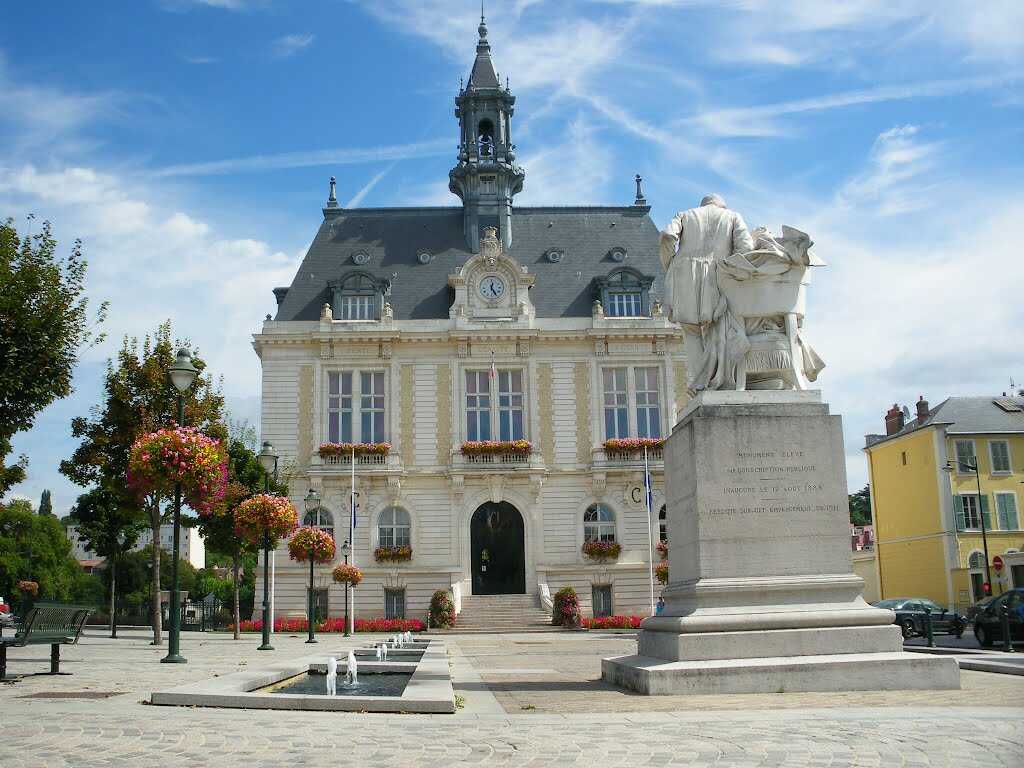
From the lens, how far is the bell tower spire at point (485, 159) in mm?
48000

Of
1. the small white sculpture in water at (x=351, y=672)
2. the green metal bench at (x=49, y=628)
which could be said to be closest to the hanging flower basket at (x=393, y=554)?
the green metal bench at (x=49, y=628)

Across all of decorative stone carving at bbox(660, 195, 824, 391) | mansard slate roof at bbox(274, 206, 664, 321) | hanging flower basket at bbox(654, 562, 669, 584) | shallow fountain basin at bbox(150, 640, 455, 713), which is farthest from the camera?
mansard slate roof at bbox(274, 206, 664, 321)

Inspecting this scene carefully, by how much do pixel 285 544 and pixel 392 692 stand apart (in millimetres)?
31615

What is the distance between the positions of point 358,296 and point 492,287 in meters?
6.00

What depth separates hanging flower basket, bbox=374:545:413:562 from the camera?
41.7 m

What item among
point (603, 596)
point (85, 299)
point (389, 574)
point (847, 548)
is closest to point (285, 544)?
point (389, 574)

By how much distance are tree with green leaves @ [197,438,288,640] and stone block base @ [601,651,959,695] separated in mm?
23840

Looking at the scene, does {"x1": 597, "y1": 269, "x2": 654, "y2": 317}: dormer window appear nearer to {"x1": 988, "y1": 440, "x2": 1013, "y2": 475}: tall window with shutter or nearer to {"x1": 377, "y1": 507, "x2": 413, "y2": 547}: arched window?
{"x1": 377, "y1": 507, "x2": 413, "y2": 547}: arched window

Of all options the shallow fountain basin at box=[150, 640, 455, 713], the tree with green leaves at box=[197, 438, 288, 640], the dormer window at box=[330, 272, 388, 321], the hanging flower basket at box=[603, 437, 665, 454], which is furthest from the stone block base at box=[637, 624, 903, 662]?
the dormer window at box=[330, 272, 388, 321]

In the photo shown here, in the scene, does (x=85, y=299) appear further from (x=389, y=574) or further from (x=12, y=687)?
(x=389, y=574)

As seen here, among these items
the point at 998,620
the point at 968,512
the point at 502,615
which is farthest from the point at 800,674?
the point at 968,512

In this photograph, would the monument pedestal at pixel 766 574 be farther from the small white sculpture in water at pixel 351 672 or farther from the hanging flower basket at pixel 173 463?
the hanging flower basket at pixel 173 463

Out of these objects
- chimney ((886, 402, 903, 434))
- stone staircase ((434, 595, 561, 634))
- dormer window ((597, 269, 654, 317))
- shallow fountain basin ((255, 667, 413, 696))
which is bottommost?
stone staircase ((434, 595, 561, 634))

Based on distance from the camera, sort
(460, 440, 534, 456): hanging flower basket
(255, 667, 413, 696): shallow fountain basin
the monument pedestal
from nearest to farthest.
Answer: the monument pedestal
(255, 667, 413, 696): shallow fountain basin
(460, 440, 534, 456): hanging flower basket
